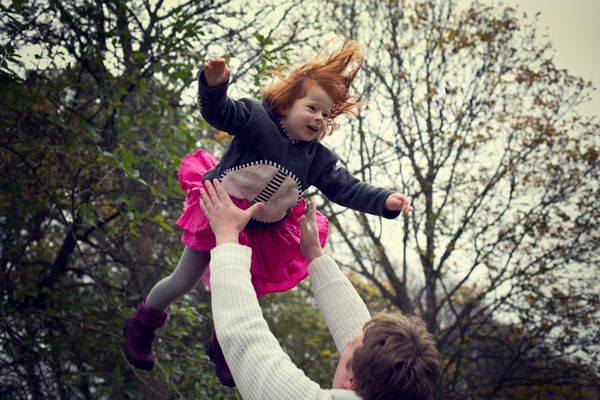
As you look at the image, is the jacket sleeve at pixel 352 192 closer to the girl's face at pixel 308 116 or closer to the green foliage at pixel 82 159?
the girl's face at pixel 308 116

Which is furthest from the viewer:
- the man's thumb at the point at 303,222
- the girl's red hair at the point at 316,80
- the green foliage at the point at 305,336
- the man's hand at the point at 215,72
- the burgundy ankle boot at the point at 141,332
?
the green foliage at the point at 305,336

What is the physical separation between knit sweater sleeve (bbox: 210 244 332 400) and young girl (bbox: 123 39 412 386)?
0.36 metres

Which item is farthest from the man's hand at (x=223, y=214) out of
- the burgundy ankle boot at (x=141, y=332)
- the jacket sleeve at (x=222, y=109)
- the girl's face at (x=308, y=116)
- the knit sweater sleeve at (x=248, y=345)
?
the burgundy ankle boot at (x=141, y=332)

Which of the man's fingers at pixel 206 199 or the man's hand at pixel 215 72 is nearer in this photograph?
the man's hand at pixel 215 72

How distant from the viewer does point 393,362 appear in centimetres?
106

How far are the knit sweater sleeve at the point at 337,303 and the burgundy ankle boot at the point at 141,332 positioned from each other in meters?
0.71

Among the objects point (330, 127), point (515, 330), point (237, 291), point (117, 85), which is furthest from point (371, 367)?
point (515, 330)

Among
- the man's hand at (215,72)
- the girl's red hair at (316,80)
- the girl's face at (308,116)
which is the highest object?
the girl's red hair at (316,80)

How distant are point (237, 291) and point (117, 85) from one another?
1949 millimetres

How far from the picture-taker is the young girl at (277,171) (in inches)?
A: 53.1

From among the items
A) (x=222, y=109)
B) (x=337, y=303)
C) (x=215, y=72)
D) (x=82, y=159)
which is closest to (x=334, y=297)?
(x=337, y=303)

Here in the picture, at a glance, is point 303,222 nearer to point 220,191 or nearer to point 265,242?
point 265,242

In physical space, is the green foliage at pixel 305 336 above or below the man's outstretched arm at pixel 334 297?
above

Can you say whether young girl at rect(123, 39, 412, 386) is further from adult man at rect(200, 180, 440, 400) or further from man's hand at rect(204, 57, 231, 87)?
adult man at rect(200, 180, 440, 400)
